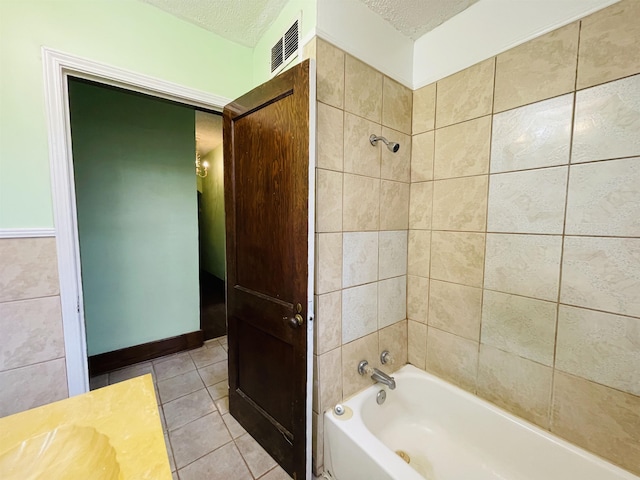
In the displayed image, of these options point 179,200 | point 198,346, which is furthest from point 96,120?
point 198,346

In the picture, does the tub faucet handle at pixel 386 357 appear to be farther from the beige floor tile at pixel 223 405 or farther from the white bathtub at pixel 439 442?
the beige floor tile at pixel 223 405

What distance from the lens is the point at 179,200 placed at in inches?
94.1

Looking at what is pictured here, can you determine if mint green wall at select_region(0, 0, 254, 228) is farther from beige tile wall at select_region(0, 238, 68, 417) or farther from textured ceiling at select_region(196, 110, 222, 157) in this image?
textured ceiling at select_region(196, 110, 222, 157)

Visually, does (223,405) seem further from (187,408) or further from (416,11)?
(416,11)

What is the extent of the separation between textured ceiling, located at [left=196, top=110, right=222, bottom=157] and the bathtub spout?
2.60 metres

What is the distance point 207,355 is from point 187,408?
705 millimetres

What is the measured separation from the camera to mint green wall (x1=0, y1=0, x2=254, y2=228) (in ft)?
3.47

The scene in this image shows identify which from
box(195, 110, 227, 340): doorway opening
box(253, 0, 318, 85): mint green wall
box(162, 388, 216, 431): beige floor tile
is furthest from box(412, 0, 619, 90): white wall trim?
box(162, 388, 216, 431): beige floor tile

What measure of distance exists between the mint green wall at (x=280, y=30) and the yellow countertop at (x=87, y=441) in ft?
5.29

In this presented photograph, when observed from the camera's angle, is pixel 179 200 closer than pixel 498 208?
No

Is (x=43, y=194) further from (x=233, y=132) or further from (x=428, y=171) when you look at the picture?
(x=428, y=171)

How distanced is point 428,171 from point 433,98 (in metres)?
0.43

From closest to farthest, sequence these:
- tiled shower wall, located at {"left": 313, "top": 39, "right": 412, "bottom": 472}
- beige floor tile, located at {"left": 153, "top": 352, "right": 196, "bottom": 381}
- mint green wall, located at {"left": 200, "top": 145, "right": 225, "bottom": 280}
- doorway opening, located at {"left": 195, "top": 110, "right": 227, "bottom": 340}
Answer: tiled shower wall, located at {"left": 313, "top": 39, "right": 412, "bottom": 472}, beige floor tile, located at {"left": 153, "top": 352, "right": 196, "bottom": 381}, doorway opening, located at {"left": 195, "top": 110, "right": 227, "bottom": 340}, mint green wall, located at {"left": 200, "top": 145, "right": 225, "bottom": 280}

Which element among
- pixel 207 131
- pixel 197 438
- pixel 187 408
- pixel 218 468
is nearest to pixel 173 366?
pixel 187 408
